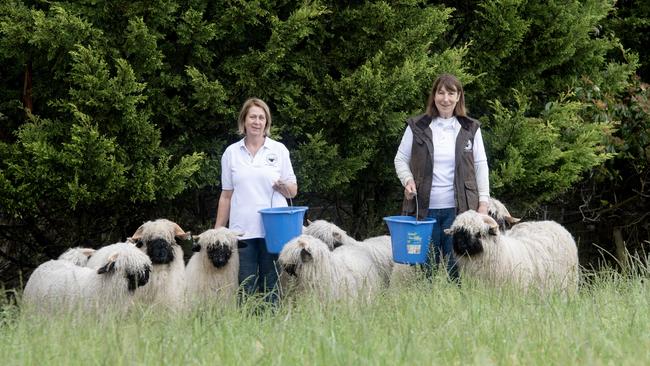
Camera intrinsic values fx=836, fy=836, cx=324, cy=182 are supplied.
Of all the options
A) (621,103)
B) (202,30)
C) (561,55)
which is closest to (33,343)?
(202,30)

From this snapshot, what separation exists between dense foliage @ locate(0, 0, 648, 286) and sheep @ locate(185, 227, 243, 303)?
911mm

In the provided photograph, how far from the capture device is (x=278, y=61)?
8.97 m

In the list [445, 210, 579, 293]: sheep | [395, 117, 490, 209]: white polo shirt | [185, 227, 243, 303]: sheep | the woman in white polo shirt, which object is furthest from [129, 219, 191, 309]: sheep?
[445, 210, 579, 293]: sheep

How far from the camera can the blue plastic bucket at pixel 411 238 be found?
23.4ft

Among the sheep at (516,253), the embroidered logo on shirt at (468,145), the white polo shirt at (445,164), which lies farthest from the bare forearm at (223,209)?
the embroidered logo on shirt at (468,145)

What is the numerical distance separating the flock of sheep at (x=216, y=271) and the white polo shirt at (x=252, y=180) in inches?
6.9

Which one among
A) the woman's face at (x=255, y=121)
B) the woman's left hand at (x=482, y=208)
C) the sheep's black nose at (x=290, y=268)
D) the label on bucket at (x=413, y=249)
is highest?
the woman's face at (x=255, y=121)

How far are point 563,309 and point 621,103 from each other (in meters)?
6.40

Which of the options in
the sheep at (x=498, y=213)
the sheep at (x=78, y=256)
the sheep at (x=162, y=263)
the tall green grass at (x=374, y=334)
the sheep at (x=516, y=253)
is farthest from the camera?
the sheep at (x=498, y=213)

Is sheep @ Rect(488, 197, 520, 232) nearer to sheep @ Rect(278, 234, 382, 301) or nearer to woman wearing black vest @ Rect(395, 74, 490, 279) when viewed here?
woman wearing black vest @ Rect(395, 74, 490, 279)

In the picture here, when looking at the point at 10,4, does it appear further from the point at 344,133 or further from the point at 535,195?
the point at 535,195

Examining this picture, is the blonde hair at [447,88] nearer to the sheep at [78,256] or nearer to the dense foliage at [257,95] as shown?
the dense foliage at [257,95]

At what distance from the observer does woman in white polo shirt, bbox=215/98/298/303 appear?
7.50 meters

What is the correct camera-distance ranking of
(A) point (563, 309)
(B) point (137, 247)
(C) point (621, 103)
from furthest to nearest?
(C) point (621, 103) < (B) point (137, 247) < (A) point (563, 309)
